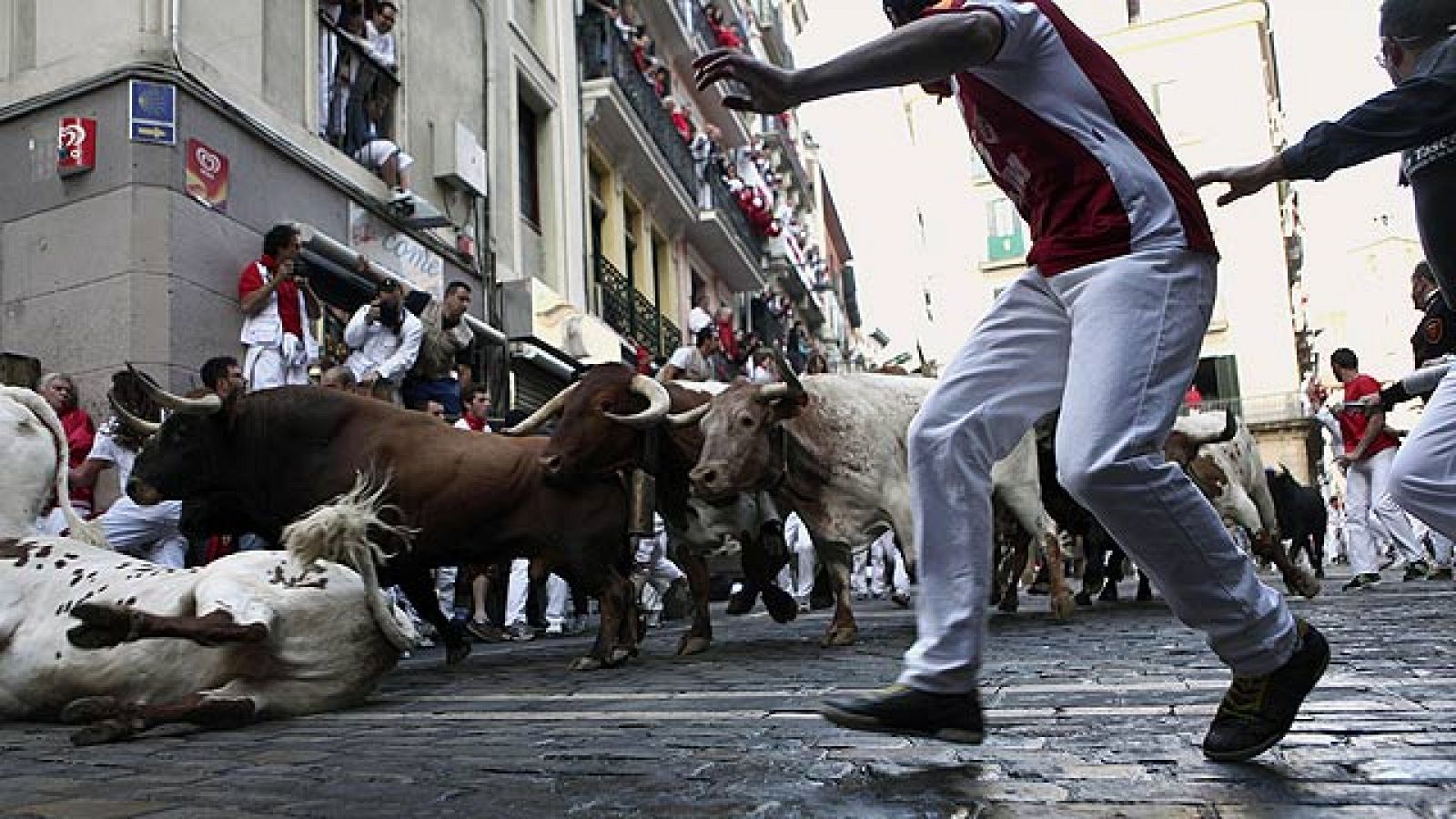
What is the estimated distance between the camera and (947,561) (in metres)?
3.16

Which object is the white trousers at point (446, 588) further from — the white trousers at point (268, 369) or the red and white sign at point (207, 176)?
the red and white sign at point (207, 176)

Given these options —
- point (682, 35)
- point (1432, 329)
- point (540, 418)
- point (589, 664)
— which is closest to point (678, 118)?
point (682, 35)

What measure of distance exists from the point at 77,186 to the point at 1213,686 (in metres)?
10.3

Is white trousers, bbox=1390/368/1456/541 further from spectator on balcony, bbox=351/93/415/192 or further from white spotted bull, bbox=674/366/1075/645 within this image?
spectator on balcony, bbox=351/93/415/192

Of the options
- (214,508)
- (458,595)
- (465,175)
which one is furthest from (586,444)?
(465,175)

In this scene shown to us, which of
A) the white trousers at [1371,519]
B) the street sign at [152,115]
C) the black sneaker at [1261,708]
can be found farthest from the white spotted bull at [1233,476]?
the street sign at [152,115]

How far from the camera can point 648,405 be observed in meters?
7.66

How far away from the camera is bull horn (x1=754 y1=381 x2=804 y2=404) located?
749 centimetres

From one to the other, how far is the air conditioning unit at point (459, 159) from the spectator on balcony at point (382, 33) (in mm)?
1489

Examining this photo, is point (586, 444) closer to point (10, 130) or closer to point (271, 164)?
point (271, 164)

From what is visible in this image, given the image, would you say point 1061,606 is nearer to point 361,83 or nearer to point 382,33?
point 361,83

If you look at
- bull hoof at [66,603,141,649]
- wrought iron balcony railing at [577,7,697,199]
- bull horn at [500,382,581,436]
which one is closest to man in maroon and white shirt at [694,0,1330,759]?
bull hoof at [66,603,141,649]

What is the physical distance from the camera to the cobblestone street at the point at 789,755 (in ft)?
8.41

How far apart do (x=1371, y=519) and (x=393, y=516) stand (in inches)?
356
